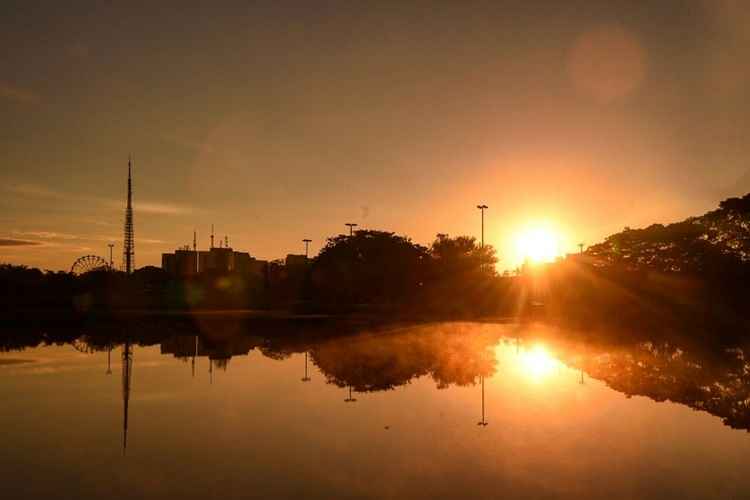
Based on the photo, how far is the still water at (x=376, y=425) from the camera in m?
9.59

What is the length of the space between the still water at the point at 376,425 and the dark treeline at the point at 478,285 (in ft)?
78.4

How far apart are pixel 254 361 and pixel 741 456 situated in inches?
731

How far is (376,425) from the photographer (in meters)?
13.7

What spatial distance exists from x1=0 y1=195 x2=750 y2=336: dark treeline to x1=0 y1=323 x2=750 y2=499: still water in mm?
23890

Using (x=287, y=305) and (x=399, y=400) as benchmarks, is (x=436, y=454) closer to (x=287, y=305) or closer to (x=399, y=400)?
(x=399, y=400)

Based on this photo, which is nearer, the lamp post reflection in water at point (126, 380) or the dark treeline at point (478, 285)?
the lamp post reflection in water at point (126, 380)

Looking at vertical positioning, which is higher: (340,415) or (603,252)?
(603,252)

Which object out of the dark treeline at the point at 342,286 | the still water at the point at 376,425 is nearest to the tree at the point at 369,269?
the dark treeline at the point at 342,286

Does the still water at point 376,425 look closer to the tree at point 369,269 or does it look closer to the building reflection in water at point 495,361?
the building reflection in water at point 495,361

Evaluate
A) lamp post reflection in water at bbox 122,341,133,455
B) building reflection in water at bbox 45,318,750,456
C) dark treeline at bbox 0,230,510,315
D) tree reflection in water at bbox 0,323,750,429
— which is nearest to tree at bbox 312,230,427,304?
dark treeline at bbox 0,230,510,315

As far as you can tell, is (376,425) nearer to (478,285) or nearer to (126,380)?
(126,380)

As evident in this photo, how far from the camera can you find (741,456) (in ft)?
37.0

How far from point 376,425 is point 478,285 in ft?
212

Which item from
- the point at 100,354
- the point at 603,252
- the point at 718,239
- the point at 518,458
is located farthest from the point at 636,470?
the point at 603,252
